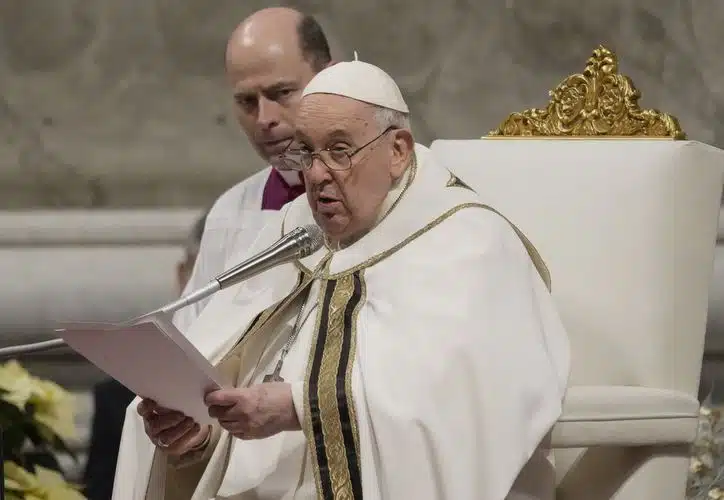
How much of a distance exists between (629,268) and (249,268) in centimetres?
86

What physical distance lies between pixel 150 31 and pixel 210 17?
19 centimetres

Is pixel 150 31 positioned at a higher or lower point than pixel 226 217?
higher

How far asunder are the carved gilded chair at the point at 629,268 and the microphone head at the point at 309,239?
39 centimetres

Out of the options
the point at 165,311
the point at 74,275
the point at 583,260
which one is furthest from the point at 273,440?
the point at 74,275

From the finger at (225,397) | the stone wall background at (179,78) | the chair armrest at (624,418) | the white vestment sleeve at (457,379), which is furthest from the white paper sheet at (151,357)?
the stone wall background at (179,78)

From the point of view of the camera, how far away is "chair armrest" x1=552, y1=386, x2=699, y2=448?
2.74 meters

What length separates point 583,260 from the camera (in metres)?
3.04

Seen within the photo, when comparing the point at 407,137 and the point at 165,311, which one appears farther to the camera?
the point at 407,137

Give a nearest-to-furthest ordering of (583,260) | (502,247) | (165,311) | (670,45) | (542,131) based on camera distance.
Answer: (165,311) < (502,247) < (583,260) < (542,131) < (670,45)

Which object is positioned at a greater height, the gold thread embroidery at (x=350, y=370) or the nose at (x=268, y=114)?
the nose at (x=268, y=114)

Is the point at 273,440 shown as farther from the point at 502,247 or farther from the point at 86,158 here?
the point at 86,158

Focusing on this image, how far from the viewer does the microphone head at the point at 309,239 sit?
262 centimetres

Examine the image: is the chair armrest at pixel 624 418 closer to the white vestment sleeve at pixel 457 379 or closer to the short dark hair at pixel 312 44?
the white vestment sleeve at pixel 457 379

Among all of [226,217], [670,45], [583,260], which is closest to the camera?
[583,260]
